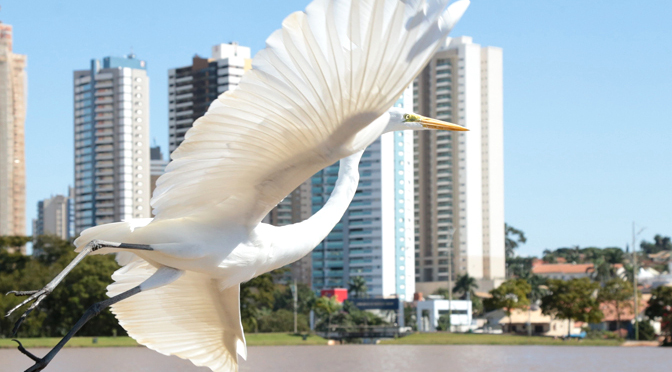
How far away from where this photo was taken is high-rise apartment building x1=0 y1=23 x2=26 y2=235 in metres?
101

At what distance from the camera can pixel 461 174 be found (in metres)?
112

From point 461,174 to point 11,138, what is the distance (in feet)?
167

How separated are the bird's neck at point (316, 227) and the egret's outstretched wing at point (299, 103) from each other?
36cm

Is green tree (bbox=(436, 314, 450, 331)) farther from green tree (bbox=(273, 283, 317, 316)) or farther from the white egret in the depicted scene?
the white egret

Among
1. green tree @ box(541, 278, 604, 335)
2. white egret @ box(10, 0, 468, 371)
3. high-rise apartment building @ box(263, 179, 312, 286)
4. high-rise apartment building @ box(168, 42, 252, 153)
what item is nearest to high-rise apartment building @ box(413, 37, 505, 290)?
high-rise apartment building @ box(263, 179, 312, 286)

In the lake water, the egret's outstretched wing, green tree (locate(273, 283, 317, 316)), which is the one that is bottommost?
green tree (locate(273, 283, 317, 316))

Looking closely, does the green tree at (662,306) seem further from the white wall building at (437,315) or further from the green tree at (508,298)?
the white wall building at (437,315)

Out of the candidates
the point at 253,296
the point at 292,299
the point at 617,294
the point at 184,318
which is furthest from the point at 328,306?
the point at 184,318

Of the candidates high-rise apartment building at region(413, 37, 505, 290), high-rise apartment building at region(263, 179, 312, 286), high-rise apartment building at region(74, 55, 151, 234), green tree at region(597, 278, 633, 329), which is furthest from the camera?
high-rise apartment building at region(263, 179, 312, 286)

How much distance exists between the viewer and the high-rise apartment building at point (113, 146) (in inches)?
4230

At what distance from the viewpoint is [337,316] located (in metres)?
68.0

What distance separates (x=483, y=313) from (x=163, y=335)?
83.5 metres

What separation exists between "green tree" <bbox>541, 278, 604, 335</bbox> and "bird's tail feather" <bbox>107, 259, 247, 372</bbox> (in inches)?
2290

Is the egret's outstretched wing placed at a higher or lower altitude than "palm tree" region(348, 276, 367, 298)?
higher
